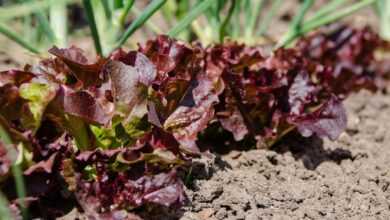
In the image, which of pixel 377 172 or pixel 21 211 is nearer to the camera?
pixel 21 211

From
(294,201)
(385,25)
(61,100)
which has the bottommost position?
(294,201)

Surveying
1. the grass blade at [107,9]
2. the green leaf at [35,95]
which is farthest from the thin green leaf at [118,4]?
the green leaf at [35,95]

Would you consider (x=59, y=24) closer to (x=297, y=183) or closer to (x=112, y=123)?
(x=112, y=123)

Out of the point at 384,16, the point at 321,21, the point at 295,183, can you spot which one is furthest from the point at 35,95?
the point at 384,16

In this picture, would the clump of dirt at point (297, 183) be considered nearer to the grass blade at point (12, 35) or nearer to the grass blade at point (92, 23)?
the grass blade at point (92, 23)

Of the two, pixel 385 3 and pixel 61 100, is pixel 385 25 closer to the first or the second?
pixel 385 3

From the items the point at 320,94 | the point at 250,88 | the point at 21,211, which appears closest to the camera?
the point at 21,211

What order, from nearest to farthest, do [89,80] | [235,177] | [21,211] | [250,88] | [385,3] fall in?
[21,211] → [89,80] → [235,177] → [250,88] → [385,3]

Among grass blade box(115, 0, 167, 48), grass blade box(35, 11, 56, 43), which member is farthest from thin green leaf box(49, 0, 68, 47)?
grass blade box(115, 0, 167, 48)

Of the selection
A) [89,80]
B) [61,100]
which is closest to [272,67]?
[89,80]
